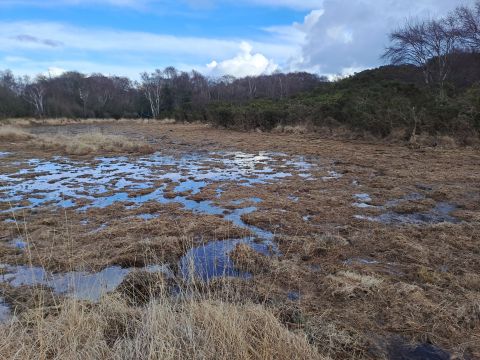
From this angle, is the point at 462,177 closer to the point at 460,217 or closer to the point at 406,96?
the point at 460,217

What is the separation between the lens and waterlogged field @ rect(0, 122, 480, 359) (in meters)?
3.18

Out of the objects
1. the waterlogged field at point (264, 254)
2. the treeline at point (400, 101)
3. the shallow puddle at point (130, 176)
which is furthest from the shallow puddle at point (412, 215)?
the treeline at point (400, 101)

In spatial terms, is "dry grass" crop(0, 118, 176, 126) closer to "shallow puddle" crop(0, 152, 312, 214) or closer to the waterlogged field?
"shallow puddle" crop(0, 152, 312, 214)

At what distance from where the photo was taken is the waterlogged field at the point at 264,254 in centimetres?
318

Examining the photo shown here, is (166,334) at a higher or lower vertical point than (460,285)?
higher

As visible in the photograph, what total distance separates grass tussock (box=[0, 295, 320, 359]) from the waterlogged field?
0.08 ft

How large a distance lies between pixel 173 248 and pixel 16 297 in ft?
6.69

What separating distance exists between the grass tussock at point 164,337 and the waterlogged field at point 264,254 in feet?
0.08

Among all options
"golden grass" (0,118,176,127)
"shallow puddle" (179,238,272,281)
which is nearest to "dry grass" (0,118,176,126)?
"golden grass" (0,118,176,127)

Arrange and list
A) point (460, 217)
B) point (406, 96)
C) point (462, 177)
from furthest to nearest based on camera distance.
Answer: point (406, 96)
point (462, 177)
point (460, 217)

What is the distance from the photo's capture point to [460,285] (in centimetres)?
406

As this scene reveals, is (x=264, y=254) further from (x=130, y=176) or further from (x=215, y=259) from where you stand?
(x=130, y=176)

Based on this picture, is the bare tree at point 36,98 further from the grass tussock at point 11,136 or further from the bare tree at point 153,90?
the grass tussock at point 11,136

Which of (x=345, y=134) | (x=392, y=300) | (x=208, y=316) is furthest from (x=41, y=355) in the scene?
(x=345, y=134)
